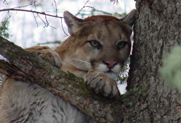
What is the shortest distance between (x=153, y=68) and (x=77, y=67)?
1030 millimetres

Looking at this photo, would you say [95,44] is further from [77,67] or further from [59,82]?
[59,82]

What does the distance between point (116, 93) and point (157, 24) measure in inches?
21.9

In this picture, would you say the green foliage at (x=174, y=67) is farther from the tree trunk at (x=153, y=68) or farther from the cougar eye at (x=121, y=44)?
the cougar eye at (x=121, y=44)

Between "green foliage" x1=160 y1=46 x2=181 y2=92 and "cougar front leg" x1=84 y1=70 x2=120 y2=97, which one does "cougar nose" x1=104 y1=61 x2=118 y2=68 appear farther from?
"green foliage" x1=160 y1=46 x2=181 y2=92

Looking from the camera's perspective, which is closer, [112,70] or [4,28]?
[112,70]

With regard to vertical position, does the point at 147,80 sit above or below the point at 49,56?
below

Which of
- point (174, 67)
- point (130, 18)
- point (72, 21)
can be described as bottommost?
point (174, 67)

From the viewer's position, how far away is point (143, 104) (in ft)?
5.43

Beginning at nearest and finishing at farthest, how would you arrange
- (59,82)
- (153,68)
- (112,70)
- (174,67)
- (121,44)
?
(174,67) < (153,68) < (59,82) < (112,70) < (121,44)

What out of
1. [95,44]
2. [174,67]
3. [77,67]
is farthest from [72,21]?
[174,67]

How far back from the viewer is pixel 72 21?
2793 millimetres

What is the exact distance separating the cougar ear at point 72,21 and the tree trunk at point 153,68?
3.12 feet

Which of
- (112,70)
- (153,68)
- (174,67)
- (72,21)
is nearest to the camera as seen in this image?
(174,67)

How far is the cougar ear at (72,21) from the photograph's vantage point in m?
2.77
